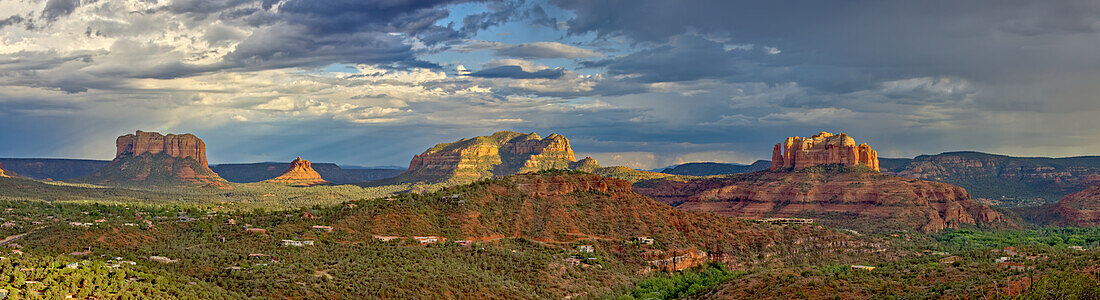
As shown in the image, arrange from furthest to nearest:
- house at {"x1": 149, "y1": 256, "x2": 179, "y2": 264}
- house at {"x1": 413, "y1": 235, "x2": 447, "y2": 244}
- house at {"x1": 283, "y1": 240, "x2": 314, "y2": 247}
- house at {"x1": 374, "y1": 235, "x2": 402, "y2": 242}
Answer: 1. house at {"x1": 413, "y1": 235, "x2": 447, "y2": 244}
2. house at {"x1": 374, "y1": 235, "x2": 402, "y2": 242}
3. house at {"x1": 283, "y1": 240, "x2": 314, "y2": 247}
4. house at {"x1": 149, "y1": 256, "x2": 179, "y2": 264}

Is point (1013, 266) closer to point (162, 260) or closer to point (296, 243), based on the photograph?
point (296, 243)

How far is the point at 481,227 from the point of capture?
417ft

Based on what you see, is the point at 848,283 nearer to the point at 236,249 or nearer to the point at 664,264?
the point at 664,264

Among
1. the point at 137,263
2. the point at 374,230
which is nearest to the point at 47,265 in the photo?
the point at 137,263

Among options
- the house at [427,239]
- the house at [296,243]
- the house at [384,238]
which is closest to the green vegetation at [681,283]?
the house at [427,239]

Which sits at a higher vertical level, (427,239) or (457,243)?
(427,239)

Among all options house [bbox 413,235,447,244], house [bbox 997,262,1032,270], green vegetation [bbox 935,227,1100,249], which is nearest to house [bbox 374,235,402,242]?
house [bbox 413,235,447,244]

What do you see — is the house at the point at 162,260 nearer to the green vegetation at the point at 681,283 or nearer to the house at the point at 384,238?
→ the house at the point at 384,238

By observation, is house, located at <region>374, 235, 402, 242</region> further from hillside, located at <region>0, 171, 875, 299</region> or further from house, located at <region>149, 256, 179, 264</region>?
house, located at <region>149, 256, 179, 264</region>

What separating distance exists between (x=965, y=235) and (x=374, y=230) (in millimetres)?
138221

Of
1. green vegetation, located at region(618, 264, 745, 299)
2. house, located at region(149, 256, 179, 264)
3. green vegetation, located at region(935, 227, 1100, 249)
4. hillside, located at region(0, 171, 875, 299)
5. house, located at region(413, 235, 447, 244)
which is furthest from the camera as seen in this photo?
green vegetation, located at region(935, 227, 1100, 249)

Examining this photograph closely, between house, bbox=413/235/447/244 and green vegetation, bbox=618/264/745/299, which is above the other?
house, bbox=413/235/447/244

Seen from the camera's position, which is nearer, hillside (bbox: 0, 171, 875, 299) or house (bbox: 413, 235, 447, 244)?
hillside (bbox: 0, 171, 875, 299)

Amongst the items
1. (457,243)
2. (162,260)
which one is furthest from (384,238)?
(162,260)
